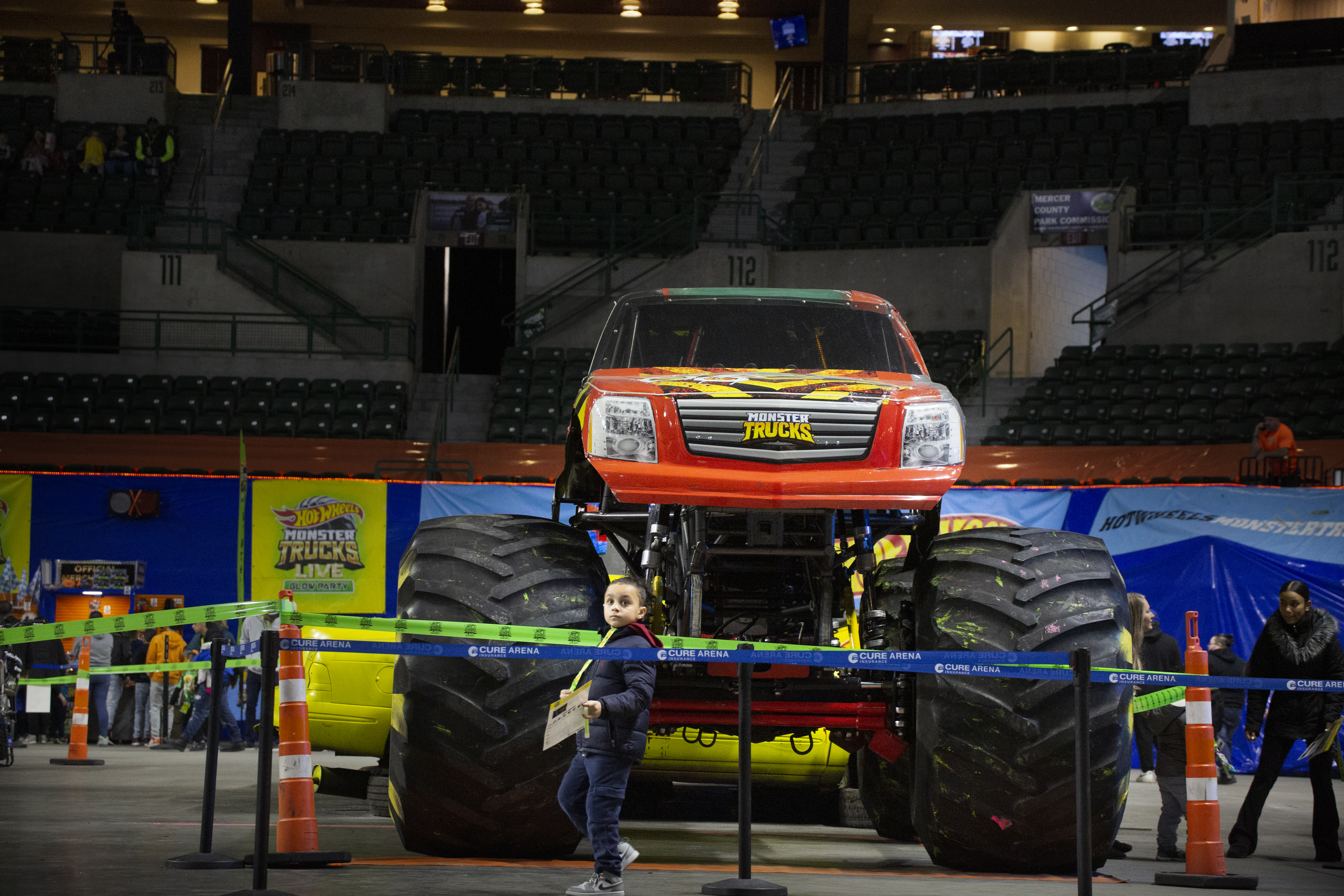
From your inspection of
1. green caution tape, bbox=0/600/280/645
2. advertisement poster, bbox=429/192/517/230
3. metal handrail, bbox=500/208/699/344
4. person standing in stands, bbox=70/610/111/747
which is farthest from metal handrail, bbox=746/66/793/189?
green caution tape, bbox=0/600/280/645

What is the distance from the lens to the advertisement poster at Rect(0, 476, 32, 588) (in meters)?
18.6

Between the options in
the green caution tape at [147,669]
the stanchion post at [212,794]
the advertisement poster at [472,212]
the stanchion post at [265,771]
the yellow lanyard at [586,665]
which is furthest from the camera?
the advertisement poster at [472,212]

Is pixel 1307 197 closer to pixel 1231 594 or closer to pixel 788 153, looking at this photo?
pixel 788 153

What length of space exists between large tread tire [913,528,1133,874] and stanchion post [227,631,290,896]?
9.28ft

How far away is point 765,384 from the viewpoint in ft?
23.1

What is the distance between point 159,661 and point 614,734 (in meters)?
14.9

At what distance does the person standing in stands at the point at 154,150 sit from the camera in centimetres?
3092

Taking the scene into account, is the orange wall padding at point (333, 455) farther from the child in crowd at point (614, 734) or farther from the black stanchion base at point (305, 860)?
the child in crowd at point (614, 734)

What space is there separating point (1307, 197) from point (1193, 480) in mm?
9053

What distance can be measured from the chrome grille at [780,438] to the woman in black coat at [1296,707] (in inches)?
147

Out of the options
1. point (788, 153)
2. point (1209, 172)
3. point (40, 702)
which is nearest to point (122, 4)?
point (788, 153)

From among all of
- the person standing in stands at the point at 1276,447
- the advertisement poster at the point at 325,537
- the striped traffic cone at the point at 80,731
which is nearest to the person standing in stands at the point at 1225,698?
the person standing in stands at the point at 1276,447

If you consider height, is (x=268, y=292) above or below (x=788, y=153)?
below

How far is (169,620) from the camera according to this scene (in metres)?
6.90
